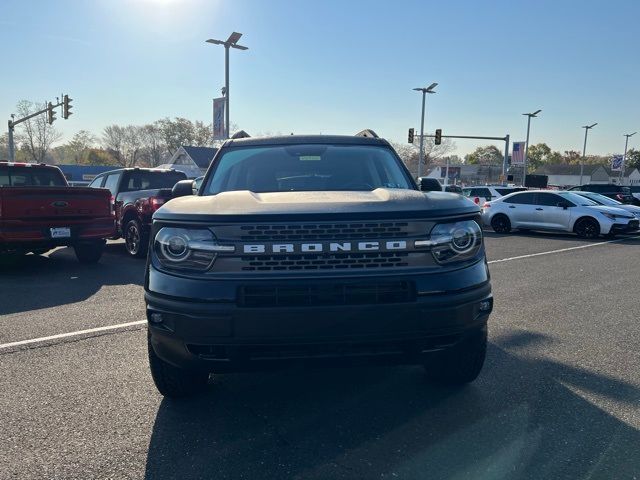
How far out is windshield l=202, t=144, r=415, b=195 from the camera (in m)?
3.92

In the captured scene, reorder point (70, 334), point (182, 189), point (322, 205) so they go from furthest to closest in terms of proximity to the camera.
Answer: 1. point (70, 334)
2. point (182, 189)
3. point (322, 205)

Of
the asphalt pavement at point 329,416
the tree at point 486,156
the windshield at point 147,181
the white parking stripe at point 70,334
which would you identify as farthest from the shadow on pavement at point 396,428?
the tree at point 486,156

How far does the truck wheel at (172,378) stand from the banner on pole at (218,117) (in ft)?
70.7

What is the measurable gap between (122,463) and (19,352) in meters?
2.33

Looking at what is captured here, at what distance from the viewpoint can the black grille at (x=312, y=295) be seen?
8.35 ft

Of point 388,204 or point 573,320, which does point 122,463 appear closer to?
point 388,204

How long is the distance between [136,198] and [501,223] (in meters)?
12.0

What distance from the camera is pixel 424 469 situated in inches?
99.0

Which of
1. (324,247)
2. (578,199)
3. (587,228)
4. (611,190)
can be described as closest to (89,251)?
(324,247)

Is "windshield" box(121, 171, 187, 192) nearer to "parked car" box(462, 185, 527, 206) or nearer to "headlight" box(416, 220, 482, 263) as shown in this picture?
"headlight" box(416, 220, 482, 263)

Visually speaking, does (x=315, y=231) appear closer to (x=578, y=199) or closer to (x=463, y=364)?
(x=463, y=364)

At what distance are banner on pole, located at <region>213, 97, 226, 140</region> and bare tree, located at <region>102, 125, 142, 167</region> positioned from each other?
252ft

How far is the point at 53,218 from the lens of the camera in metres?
8.00

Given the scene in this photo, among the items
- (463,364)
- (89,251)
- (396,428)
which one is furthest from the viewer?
(89,251)
